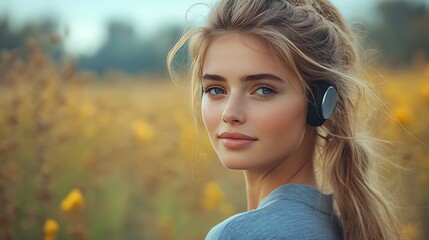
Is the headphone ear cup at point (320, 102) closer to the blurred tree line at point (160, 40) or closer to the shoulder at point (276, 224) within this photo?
the shoulder at point (276, 224)

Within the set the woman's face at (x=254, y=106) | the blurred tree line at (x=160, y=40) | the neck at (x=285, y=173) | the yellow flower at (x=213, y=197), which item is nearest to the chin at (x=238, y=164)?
the woman's face at (x=254, y=106)

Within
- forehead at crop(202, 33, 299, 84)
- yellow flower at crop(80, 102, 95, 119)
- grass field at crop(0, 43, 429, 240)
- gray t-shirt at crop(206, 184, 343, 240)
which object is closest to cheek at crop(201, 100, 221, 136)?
forehead at crop(202, 33, 299, 84)

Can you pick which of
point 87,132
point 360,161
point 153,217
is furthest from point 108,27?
point 360,161

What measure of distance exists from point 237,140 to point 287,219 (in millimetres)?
304

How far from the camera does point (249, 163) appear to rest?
200cm

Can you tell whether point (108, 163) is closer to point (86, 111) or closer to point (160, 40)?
point (86, 111)

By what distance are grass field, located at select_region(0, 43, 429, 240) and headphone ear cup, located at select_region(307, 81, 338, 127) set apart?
1512 mm

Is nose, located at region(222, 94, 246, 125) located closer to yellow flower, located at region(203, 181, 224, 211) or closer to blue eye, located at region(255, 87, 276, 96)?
blue eye, located at region(255, 87, 276, 96)

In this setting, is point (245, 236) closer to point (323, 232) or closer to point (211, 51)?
point (323, 232)

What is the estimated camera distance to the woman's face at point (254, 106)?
6.44ft

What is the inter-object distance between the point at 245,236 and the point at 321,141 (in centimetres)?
66

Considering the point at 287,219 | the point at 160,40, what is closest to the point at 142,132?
the point at 160,40

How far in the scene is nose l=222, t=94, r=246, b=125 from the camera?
1948mm

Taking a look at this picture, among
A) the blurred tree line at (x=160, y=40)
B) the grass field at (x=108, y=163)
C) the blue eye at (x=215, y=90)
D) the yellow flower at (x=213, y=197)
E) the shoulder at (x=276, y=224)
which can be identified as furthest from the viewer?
the blurred tree line at (x=160, y=40)
